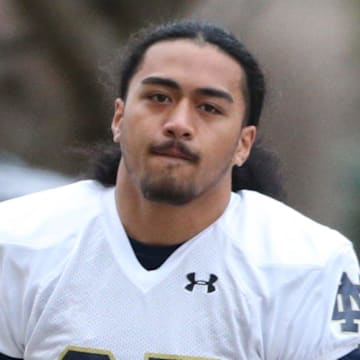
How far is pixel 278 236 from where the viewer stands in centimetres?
380

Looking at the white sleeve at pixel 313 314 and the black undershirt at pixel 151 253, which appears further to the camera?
the black undershirt at pixel 151 253

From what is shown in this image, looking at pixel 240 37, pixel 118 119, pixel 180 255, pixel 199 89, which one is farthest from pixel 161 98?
pixel 240 37

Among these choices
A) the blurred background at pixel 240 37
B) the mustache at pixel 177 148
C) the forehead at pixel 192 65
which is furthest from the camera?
the blurred background at pixel 240 37

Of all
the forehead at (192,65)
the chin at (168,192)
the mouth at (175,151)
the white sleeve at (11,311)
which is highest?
the forehead at (192,65)

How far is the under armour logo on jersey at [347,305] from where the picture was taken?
3.67 m

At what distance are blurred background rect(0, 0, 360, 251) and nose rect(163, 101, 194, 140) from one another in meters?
2.12

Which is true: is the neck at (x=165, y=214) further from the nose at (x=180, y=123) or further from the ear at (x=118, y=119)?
the nose at (x=180, y=123)

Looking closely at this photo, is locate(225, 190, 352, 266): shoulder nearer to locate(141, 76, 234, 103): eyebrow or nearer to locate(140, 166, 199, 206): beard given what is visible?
locate(140, 166, 199, 206): beard

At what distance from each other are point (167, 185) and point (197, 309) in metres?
0.33

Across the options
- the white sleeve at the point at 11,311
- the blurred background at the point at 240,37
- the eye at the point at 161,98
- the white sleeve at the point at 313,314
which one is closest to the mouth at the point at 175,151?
the eye at the point at 161,98

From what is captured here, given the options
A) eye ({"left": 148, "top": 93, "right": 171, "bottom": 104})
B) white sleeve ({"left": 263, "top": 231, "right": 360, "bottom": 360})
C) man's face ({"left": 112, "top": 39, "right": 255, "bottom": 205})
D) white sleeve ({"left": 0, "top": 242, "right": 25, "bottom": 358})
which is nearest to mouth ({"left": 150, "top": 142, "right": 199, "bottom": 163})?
man's face ({"left": 112, "top": 39, "right": 255, "bottom": 205})

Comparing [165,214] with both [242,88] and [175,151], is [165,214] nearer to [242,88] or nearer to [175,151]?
[175,151]

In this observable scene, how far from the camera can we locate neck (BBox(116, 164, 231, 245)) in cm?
376

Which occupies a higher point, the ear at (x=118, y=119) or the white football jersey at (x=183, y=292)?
the ear at (x=118, y=119)
